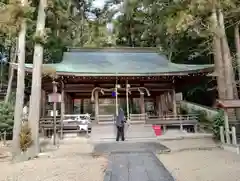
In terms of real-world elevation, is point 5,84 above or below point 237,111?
above

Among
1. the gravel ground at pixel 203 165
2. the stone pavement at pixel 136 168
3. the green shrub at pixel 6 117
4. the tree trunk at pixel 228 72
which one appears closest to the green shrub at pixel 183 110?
the tree trunk at pixel 228 72

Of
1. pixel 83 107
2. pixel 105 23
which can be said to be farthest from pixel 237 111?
pixel 105 23

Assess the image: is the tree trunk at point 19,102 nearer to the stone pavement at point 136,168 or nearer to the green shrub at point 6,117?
the stone pavement at point 136,168

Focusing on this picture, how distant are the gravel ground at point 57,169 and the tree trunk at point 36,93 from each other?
52 cm

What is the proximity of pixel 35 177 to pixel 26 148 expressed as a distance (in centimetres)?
245

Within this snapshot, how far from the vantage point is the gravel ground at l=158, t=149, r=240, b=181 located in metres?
4.66

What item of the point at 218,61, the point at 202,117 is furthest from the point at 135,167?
the point at 202,117

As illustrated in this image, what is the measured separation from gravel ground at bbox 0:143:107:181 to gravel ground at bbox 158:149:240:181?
1752 millimetres

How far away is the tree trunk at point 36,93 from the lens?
297 inches

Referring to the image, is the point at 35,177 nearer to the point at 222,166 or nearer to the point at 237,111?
the point at 222,166

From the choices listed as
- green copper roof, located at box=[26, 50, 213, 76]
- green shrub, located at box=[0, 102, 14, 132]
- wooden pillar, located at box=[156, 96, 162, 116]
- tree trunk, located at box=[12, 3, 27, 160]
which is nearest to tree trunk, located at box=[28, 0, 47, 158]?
tree trunk, located at box=[12, 3, 27, 160]

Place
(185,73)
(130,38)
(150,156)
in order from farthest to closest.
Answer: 1. (130,38)
2. (185,73)
3. (150,156)

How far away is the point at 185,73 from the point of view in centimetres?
1184

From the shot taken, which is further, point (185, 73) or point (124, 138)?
point (185, 73)
